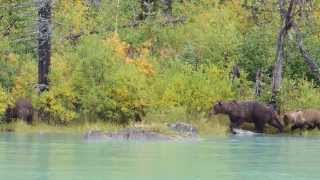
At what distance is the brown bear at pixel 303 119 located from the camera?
2783cm

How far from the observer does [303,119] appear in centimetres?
2788

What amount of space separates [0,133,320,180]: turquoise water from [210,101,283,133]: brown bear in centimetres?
426

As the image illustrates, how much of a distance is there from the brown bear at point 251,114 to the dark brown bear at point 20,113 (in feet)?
21.5

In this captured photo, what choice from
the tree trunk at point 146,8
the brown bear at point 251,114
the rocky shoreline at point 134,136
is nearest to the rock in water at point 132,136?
the rocky shoreline at point 134,136

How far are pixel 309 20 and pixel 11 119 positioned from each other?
44.9 ft

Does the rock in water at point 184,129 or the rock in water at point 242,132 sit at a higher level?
the rock in water at point 184,129

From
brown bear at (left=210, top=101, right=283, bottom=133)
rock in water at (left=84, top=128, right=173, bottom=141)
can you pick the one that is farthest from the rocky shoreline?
brown bear at (left=210, top=101, right=283, bottom=133)

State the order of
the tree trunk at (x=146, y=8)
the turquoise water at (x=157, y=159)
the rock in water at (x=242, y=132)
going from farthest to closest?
the tree trunk at (x=146, y=8), the rock in water at (x=242, y=132), the turquoise water at (x=157, y=159)

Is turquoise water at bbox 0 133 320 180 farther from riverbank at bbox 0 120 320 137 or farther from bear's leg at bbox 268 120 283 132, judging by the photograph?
bear's leg at bbox 268 120 283 132

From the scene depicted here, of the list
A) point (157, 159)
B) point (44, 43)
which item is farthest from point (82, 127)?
point (157, 159)

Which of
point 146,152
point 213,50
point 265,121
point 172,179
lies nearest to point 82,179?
point 172,179

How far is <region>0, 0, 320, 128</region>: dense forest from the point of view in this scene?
29453 mm

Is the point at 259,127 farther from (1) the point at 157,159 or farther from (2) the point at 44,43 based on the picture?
(1) the point at 157,159

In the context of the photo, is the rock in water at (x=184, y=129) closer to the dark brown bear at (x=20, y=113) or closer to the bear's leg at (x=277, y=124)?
the bear's leg at (x=277, y=124)
